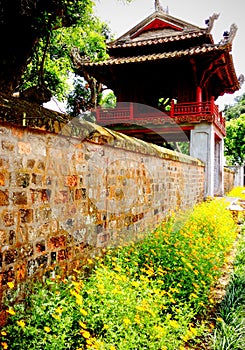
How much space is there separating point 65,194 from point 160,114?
1000 centimetres

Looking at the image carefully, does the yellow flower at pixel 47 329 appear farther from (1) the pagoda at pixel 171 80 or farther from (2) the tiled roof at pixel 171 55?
(2) the tiled roof at pixel 171 55

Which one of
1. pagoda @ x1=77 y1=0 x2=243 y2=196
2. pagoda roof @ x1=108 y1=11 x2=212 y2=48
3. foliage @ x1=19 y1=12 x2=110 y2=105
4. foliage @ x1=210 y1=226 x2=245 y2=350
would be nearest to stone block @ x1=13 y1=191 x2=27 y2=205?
foliage @ x1=210 y1=226 x2=245 y2=350

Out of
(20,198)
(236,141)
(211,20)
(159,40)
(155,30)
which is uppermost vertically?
(155,30)

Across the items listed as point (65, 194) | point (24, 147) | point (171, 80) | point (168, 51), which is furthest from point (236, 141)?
point (24, 147)

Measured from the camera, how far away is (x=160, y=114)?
12.5 m

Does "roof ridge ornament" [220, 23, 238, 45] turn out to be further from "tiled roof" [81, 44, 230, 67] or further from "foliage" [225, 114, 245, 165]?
"foliage" [225, 114, 245, 165]

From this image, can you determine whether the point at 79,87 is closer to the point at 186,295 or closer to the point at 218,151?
the point at 218,151

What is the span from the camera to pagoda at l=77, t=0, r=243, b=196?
11.6m

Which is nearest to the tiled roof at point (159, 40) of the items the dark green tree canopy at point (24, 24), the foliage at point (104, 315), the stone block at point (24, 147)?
the dark green tree canopy at point (24, 24)

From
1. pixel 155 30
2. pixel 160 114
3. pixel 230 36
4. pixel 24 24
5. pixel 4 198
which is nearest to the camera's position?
pixel 4 198

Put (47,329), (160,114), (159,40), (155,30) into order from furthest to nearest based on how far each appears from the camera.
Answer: (155,30), (159,40), (160,114), (47,329)

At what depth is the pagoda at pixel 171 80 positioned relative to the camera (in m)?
11.6

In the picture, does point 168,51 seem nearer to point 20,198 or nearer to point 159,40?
point 159,40

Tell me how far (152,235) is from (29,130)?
2.80 metres
